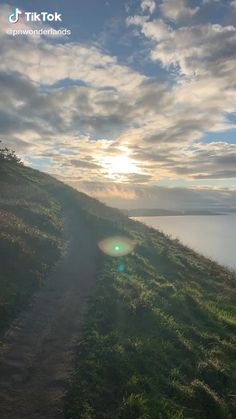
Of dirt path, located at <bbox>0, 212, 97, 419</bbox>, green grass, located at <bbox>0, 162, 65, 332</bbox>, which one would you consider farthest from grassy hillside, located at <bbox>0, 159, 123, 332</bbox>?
dirt path, located at <bbox>0, 212, 97, 419</bbox>

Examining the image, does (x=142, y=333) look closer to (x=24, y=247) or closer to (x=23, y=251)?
(x=23, y=251)

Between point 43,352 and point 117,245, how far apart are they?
22.2 metres

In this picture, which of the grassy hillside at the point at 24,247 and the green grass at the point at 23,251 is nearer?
the green grass at the point at 23,251

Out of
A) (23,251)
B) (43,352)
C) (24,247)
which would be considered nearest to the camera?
(43,352)

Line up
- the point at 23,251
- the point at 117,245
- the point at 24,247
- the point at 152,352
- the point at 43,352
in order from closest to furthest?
the point at 43,352
the point at 152,352
the point at 23,251
the point at 24,247
the point at 117,245

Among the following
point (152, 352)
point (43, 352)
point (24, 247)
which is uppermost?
point (24, 247)

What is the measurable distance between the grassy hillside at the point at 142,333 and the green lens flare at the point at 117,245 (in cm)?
103

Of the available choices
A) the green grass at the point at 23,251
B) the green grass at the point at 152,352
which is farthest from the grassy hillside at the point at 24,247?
the green grass at the point at 152,352

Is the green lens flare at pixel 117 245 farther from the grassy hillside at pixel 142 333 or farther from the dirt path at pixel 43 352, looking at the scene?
the dirt path at pixel 43 352

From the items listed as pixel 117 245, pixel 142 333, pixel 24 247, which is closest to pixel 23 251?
pixel 24 247

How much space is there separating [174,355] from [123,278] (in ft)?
30.2

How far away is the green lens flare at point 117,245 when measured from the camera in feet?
112

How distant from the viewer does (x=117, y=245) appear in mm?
37562

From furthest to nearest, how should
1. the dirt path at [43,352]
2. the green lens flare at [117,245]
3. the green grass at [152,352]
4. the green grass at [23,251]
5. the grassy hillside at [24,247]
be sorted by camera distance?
the green lens flare at [117,245] → the grassy hillside at [24,247] → the green grass at [23,251] → the green grass at [152,352] → the dirt path at [43,352]
